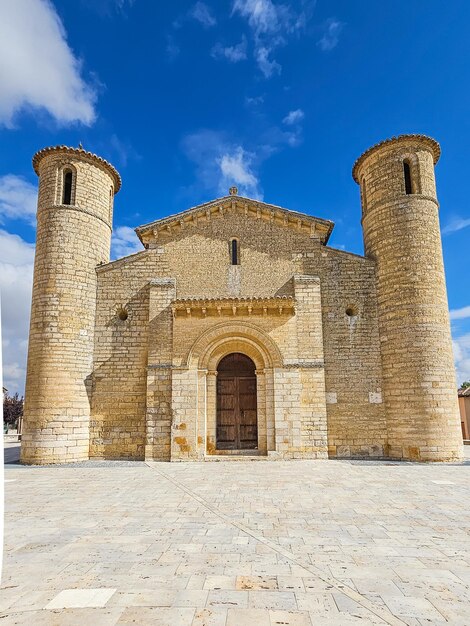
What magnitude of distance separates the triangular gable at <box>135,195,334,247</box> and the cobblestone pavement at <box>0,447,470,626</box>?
8.62m

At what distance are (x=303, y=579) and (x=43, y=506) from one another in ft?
17.0

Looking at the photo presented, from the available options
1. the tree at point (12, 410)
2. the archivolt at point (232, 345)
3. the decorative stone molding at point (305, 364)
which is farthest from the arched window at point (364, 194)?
the tree at point (12, 410)

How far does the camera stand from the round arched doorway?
1413 centimetres

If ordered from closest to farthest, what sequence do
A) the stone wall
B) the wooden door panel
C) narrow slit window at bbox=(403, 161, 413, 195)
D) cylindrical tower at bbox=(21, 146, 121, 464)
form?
cylindrical tower at bbox=(21, 146, 121, 464)
the stone wall
the wooden door panel
narrow slit window at bbox=(403, 161, 413, 195)

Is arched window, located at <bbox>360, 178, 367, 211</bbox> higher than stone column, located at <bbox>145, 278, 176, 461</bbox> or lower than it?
higher

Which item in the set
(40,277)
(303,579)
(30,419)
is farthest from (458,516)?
(40,277)

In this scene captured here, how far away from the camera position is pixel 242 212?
15.5 m

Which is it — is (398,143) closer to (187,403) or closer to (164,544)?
(187,403)

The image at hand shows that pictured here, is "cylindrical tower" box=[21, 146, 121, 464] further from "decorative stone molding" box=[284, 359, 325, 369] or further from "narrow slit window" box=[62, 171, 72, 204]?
"decorative stone molding" box=[284, 359, 325, 369]

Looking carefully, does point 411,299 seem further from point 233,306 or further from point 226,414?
point 226,414

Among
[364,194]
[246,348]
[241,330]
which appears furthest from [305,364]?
[364,194]

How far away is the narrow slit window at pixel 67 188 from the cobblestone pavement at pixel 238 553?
9.43 metres

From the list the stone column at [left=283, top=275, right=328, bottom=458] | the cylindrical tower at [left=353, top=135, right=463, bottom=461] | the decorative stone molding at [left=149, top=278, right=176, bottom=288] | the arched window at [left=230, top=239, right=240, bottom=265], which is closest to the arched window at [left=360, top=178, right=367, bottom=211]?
the cylindrical tower at [left=353, top=135, right=463, bottom=461]

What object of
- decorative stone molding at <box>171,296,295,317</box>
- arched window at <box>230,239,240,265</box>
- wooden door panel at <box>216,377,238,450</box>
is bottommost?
wooden door panel at <box>216,377,238,450</box>
